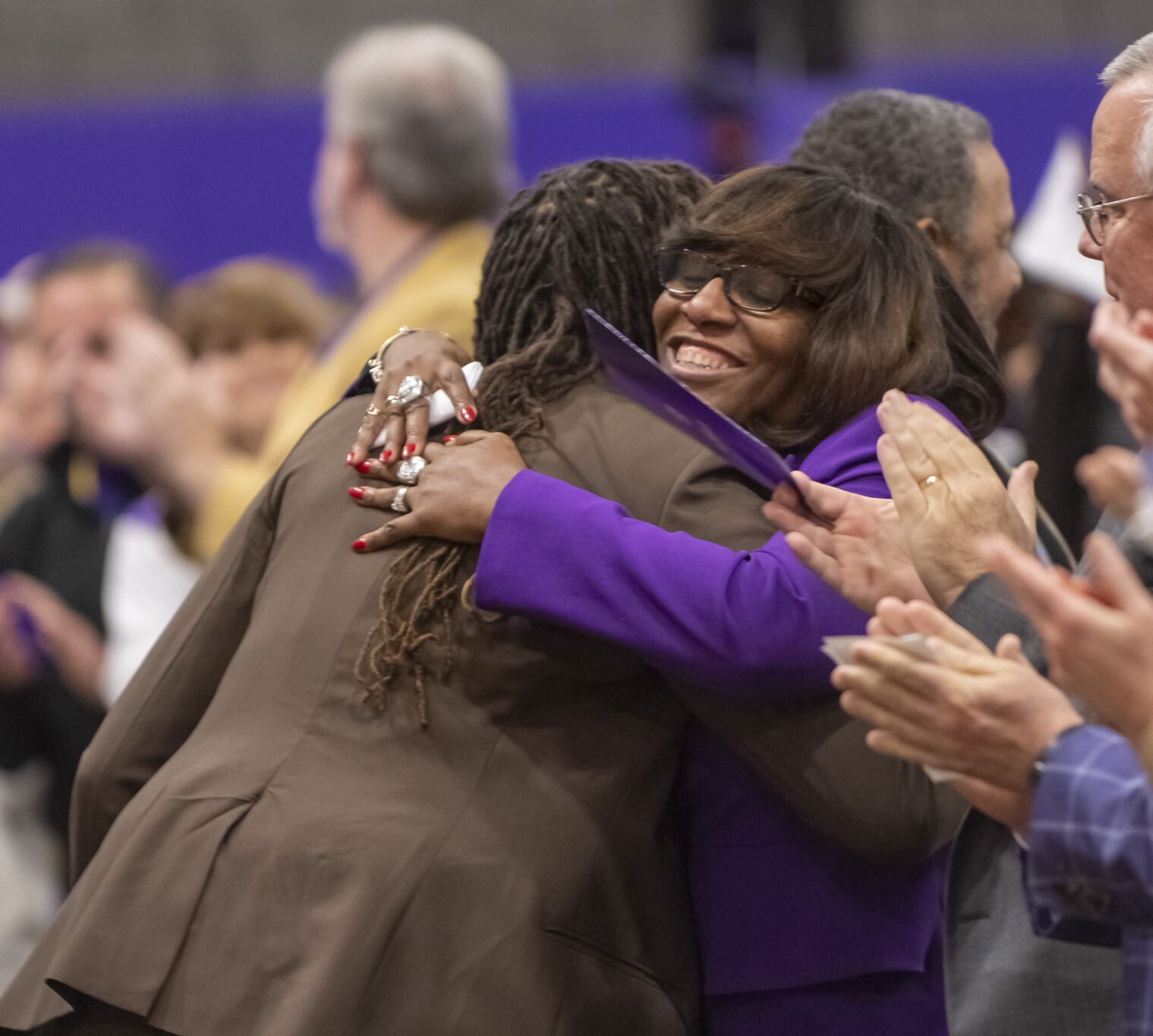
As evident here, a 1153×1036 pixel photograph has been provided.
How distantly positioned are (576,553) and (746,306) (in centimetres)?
43

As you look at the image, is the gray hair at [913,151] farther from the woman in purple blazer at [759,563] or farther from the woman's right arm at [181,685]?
the woman's right arm at [181,685]

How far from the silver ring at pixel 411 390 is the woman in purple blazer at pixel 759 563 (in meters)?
0.02

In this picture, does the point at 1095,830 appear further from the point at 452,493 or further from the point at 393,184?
the point at 393,184

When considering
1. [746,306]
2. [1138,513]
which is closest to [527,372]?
[746,306]

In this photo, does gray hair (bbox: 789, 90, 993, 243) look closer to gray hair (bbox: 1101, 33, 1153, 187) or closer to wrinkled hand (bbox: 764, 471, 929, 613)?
gray hair (bbox: 1101, 33, 1153, 187)

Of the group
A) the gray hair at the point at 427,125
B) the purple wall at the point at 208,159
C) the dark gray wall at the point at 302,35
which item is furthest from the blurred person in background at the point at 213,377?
the dark gray wall at the point at 302,35

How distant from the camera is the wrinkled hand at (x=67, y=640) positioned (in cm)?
390

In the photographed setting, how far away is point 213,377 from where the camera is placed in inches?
162

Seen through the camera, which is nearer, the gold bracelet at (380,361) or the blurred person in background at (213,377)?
the gold bracelet at (380,361)

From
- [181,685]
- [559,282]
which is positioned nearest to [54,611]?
[181,685]

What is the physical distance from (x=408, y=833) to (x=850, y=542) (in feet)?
1.80

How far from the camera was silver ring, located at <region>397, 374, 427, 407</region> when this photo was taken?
189cm

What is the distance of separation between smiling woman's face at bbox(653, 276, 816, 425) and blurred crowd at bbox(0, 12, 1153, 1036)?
0.28m

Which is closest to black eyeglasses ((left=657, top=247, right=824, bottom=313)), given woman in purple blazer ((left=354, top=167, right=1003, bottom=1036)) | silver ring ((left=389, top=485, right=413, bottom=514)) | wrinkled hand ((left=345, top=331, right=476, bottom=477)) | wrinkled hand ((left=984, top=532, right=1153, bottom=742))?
woman in purple blazer ((left=354, top=167, right=1003, bottom=1036))
